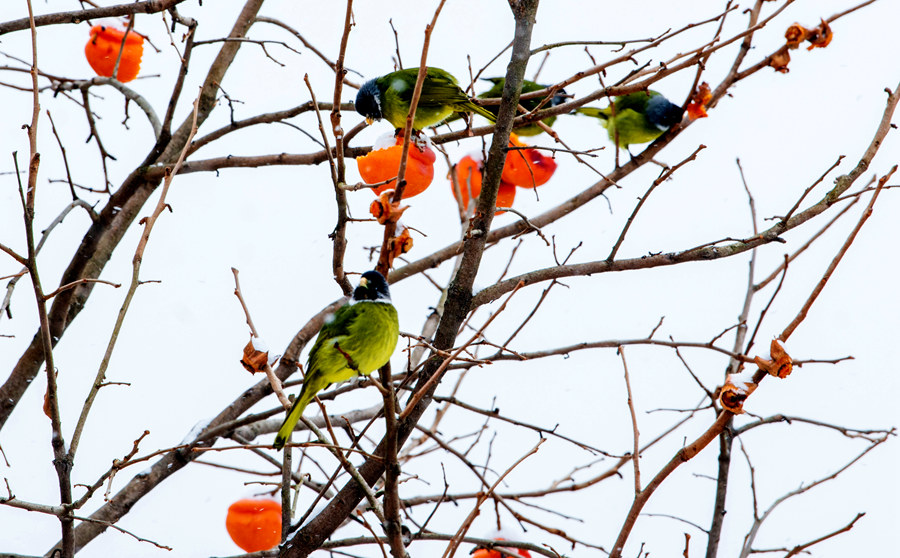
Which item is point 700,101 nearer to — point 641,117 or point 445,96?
point 445,96

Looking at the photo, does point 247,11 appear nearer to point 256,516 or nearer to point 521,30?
point 521,30

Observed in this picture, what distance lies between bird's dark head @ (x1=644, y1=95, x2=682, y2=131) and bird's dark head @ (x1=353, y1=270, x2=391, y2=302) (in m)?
2.58

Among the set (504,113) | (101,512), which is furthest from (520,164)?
(101,512)

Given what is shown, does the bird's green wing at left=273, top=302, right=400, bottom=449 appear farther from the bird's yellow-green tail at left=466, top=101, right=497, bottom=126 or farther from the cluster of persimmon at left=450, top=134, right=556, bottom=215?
the bird's yellow-green tail at left=466, top=101, right=497, bottom=126

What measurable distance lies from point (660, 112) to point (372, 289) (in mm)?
2734

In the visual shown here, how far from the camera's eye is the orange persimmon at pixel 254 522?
10.5 feet

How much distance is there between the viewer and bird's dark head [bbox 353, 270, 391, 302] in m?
2.34

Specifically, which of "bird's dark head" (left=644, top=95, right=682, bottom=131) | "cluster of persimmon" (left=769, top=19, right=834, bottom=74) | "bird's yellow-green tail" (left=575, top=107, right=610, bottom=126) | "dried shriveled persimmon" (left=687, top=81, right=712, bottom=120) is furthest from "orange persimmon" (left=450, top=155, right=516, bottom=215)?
"cluster of persimmon" (left=769, top=19, right=834, bottom=74)

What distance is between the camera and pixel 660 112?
4477mm

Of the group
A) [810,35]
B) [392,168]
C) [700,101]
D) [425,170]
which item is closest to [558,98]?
[700,101]

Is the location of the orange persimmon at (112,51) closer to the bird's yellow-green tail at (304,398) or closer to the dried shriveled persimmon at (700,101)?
the bird's yellow-green tail at (304,398)

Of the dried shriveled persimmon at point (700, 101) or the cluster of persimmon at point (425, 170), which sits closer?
the cluster of persimmon at point (425, 170)

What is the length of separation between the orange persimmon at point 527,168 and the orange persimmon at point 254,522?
1771 mm

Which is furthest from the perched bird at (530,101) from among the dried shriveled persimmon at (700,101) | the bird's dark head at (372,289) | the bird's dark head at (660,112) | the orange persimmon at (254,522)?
the orange persimmon at (254,522)
